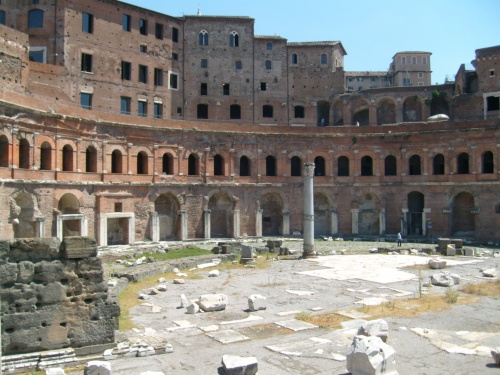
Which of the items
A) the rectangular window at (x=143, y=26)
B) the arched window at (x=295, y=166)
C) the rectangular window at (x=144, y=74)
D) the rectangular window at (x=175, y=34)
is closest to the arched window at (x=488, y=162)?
the arched window at (x=295, y=166)

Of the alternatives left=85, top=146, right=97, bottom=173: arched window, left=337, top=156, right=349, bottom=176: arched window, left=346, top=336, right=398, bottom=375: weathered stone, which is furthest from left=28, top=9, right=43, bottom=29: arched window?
left=346, top=336, right=398, bottom=375: weathered stone

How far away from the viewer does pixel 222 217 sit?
36.0m

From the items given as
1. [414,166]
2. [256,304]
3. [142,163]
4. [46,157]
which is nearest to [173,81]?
[142,163]

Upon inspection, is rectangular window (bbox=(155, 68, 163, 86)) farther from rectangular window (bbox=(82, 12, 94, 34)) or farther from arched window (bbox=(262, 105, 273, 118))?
arched window (bbox=(262, 105, 273, 118))

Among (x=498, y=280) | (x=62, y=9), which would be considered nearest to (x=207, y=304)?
(x=498, y=280)

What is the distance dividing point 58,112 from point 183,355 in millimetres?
20070

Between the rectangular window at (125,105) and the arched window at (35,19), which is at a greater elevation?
the arched window at (35,19)

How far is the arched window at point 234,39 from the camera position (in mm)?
40909

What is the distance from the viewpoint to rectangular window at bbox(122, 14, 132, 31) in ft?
118

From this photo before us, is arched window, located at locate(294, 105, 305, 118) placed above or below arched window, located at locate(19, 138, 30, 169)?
above

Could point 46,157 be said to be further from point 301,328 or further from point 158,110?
point 301,328

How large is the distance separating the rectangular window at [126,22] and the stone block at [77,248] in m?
28.8

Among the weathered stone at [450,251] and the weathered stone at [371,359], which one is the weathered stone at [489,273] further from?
the weathered stone at [371,359]

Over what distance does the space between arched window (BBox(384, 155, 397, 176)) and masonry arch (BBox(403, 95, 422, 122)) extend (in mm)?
5904
